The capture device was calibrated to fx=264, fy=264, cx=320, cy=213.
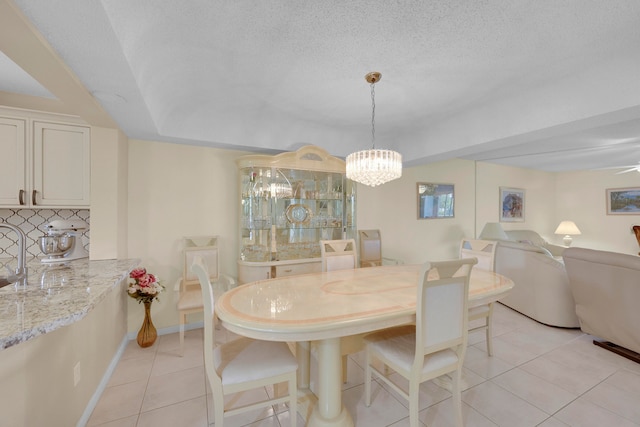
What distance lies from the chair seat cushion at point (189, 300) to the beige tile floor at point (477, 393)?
45 centimetres

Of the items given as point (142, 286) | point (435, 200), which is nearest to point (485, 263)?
point (435, 200)

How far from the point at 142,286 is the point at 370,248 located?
9.00 ft

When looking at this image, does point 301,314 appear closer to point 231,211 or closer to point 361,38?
point 361,38

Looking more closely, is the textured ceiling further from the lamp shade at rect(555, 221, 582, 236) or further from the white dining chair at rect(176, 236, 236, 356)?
the lamp shade at rect(555, 221, 582, 236)

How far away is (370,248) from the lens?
3805mm

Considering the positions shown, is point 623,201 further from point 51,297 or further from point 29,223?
point 29,223

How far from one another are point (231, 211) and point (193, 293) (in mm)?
1025

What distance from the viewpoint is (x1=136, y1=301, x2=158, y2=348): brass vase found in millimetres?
2604

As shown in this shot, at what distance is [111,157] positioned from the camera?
2.36 metres

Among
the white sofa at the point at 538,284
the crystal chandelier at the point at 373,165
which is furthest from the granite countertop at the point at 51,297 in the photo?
the white sofa at the point at 538,284

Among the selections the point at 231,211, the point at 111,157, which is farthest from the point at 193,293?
the point at 111,157

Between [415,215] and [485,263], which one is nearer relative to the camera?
[485,263]

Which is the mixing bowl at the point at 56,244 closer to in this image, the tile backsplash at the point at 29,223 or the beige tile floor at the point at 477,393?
the tile backsplash at the point at 29,223

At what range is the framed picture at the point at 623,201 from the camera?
131 inches
